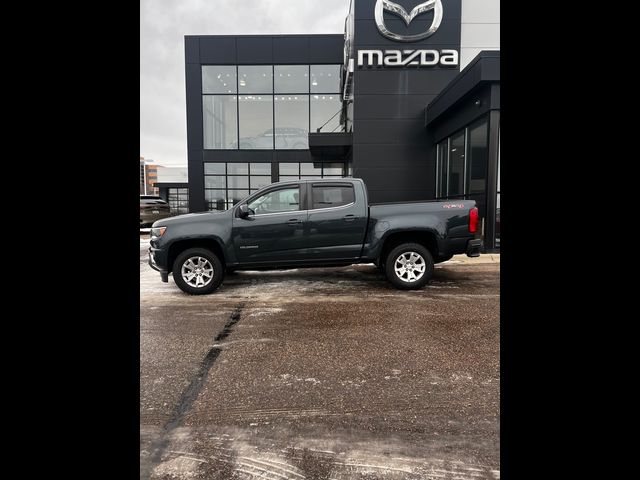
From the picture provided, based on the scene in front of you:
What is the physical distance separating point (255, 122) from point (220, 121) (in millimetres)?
1802

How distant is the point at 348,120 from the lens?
56.5 feet

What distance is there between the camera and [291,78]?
1902cm

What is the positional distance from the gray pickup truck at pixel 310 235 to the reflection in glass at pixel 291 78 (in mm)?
13943

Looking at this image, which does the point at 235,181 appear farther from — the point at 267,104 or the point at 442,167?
the point at 442,167

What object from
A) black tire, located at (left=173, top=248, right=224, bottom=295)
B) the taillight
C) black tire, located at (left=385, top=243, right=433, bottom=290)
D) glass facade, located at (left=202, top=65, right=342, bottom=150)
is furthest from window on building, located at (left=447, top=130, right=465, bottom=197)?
black tire, located at (left=173, top=248, right=224, bottom=295)

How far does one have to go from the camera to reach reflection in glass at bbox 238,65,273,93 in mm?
18875

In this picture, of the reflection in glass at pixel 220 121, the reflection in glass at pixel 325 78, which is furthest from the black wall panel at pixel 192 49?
the reflection in glass at pixel 325 78
